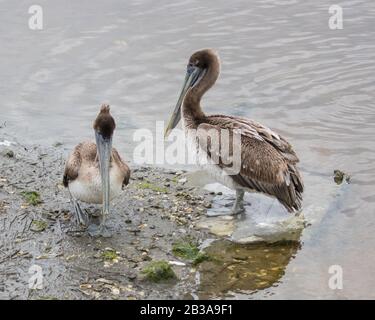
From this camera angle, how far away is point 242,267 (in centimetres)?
639

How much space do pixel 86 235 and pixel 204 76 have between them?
2.35 m

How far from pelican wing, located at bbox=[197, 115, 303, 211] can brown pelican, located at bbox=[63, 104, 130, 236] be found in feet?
3.52

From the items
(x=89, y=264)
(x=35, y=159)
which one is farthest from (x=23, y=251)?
(x=35, y=159)

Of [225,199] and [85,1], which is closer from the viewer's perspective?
[225,199]

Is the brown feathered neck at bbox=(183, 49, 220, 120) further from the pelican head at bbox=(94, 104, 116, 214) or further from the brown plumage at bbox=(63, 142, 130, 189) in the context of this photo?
the pelican head at bbox=(94, 104, 116, 214)

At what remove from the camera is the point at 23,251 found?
6.24 m

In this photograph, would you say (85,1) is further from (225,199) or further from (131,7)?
(225,199)

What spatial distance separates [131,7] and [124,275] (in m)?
8.17

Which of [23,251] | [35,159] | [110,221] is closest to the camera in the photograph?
[23,251]

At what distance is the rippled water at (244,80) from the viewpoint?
24.3 ft

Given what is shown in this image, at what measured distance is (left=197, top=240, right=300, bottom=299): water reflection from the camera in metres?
6.06

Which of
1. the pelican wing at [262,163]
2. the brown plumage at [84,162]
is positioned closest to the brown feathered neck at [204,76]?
the pelican wing at [262,163]

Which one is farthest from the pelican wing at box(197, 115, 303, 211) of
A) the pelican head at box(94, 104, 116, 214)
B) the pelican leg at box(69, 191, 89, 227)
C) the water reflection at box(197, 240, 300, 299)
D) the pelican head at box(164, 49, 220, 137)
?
the pelican leg at box(69, 191, 89, 227)
